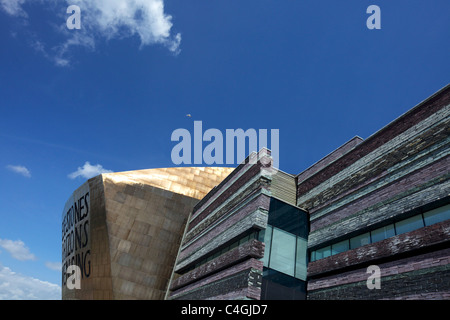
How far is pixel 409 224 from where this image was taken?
1328 cm

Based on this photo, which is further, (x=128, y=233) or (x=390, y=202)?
(x=128, y=233)

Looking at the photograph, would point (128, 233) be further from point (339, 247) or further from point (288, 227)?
point (339, 247)

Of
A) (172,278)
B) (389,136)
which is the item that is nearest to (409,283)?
(389,136)

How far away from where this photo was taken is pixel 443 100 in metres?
14.0

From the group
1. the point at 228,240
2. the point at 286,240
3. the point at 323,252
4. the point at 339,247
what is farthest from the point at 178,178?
the point at 339,247

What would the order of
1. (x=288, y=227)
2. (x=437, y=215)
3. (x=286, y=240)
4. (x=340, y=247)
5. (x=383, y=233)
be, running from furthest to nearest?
(x=288, y=227) < (x=286, y=240) < (x=340, y=247) < (x=383, y=233) < (x=437, y=215)

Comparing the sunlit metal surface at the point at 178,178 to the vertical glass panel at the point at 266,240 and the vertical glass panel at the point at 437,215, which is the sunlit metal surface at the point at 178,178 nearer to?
the vertical glass panel at the point at 266,240

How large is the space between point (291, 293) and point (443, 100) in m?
12.6

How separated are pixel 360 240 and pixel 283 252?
470cm

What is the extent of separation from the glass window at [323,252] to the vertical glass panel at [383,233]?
3.24 meters

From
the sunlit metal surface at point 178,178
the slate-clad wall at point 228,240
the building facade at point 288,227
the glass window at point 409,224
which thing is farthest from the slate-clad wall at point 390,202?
the sunlit metal surface at point 178,178

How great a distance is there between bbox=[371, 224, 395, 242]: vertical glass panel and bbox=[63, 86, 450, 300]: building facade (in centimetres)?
5

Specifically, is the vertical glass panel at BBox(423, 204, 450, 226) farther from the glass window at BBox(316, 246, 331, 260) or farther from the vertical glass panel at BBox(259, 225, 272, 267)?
the vertical glass panel at BBox(259, 225, 272, 267)

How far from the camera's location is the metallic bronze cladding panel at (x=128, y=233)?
26.0 m
